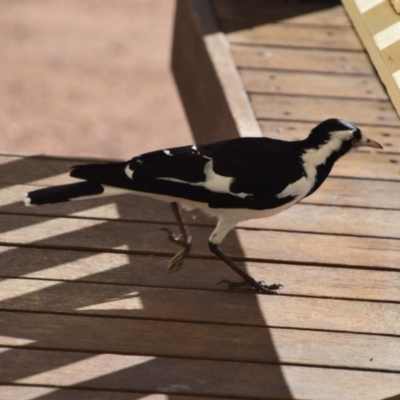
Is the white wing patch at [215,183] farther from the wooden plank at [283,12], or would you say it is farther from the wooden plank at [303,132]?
the wooden plank at [283,12]

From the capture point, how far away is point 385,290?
301cm

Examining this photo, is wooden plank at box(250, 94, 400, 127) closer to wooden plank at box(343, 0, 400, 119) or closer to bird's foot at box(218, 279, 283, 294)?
wooden plank at box(343, 0, 400, 119)

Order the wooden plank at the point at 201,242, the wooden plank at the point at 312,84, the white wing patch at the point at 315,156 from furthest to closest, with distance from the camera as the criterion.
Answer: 1. the wooden plank at the point at 312,84
2. the wooden plank at the point at 201,242
3. the white wing patch at the point at 315,156

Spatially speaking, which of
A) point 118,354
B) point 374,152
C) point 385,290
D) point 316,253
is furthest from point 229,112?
point 118,354

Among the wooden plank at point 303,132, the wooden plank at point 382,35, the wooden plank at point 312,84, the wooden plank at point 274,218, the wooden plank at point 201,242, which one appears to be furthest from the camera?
the wooden plank at point 312,84

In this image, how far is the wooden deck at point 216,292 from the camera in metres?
2.52

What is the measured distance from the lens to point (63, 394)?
94.7 inches

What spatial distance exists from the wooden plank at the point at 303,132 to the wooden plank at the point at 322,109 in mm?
43

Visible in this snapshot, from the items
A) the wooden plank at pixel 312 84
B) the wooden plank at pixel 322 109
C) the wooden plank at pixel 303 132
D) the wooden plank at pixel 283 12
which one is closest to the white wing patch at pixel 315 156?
the wooden plank at pixel 303 132

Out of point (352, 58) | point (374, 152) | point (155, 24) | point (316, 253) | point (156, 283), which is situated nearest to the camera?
point (156, 283)

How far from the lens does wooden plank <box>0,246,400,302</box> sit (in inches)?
116

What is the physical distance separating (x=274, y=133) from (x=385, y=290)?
3.71 feet

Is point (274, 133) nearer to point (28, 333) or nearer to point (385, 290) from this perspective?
point (385, 290)

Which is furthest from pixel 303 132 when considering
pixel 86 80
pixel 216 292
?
pixel 86 80
